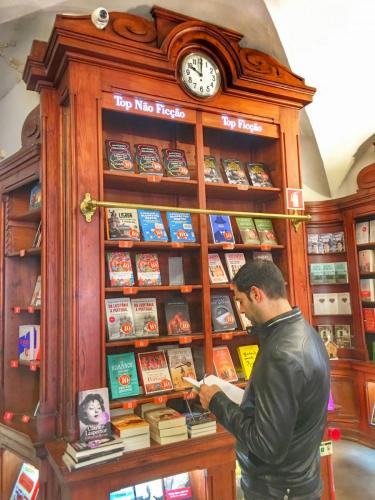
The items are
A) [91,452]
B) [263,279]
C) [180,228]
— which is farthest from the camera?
[180,228]

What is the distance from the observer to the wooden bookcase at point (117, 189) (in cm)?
225

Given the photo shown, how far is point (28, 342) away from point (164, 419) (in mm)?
1285

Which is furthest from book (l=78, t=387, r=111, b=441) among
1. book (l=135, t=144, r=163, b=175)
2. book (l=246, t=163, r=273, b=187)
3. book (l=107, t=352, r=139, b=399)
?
book (l=246, t=163, r=273, b=187)

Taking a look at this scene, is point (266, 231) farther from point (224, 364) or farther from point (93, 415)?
point (93, 415)

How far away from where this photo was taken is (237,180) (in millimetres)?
3072

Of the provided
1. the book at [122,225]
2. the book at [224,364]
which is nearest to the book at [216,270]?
the book at [224,364]

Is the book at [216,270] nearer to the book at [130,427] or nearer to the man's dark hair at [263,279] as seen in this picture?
the book at [130,427]


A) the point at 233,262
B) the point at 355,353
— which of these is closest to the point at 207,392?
the point at 233,262

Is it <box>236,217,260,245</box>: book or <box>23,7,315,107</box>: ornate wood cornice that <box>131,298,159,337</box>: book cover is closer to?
<box>236,217,260,245</box>: book

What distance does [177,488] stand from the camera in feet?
8.10

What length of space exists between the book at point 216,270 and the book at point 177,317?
283 millimetres

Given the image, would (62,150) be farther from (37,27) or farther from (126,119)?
(37,27)

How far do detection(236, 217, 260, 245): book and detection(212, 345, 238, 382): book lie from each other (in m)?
0.82

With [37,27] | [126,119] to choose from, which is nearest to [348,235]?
[126,119]
